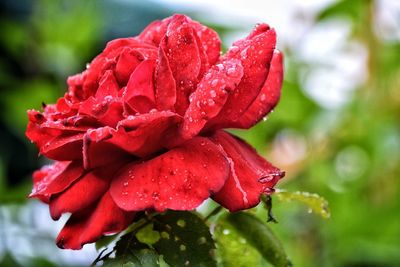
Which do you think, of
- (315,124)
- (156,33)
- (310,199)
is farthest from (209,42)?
(315,124)

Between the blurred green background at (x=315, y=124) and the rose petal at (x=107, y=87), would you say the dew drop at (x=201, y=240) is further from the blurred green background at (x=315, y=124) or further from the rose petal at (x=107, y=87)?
the blurred green background at (x=315, y=124)

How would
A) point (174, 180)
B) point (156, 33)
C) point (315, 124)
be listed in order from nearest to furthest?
point (174, 180)
point (156, 33)
point (315, 124)

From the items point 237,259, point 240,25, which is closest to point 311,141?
point 240,25

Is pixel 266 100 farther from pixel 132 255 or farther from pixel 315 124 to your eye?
pixel 315 124

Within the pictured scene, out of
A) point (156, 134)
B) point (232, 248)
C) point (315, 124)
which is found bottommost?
point (315, 124)

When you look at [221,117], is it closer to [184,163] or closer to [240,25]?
[184,163]

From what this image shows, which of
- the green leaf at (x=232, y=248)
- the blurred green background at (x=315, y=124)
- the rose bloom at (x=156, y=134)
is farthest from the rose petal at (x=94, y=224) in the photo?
the blurred green background at (x=315, y=124)

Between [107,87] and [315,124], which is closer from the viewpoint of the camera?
[107,87]

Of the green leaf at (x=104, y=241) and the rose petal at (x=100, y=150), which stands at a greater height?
the rose petal at (x=100, y=150)
